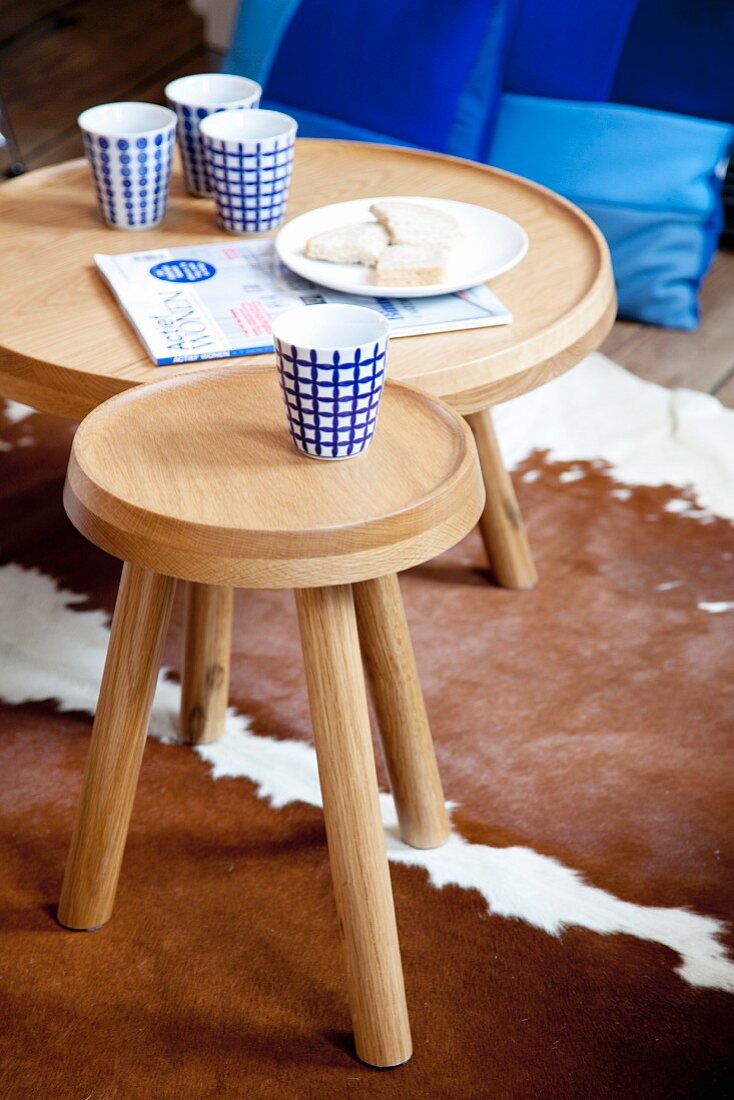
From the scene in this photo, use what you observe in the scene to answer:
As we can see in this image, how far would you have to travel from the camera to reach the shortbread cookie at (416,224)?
48.1 inches

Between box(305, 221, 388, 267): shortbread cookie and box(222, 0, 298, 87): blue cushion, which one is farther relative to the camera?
box(222, 0, 298, 87): blue cushion

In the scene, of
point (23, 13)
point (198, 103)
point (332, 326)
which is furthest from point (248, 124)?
point (23, 13)

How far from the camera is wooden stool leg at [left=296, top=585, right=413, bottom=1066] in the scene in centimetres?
89

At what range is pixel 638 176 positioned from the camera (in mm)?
2127

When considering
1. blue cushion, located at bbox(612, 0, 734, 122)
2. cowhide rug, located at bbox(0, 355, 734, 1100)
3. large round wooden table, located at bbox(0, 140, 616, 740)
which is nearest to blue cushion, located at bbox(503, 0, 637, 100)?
blue cushion, located at bbox(612, 0, 734, 122)

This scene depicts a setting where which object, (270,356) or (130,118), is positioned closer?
(270,356)

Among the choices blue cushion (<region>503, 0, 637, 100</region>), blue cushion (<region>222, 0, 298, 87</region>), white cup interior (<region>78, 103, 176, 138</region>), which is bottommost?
blue cushion (<region>222, 0, 298, 87</region>)

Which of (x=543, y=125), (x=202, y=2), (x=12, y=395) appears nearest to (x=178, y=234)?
(x=12, y=395)

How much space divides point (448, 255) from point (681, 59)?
115 cm

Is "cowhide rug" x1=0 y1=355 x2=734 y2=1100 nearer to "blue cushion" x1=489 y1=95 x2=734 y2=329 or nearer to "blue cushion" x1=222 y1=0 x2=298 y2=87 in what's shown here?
"blue cushion" x1=489 y1=95 x2=734 y2=329

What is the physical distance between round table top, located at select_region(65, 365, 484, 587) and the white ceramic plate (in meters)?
0.23

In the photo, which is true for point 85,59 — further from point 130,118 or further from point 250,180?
point 250,180

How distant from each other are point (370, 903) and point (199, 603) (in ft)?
1.32

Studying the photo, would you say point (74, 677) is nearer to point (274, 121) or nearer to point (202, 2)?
point (274, 121)
